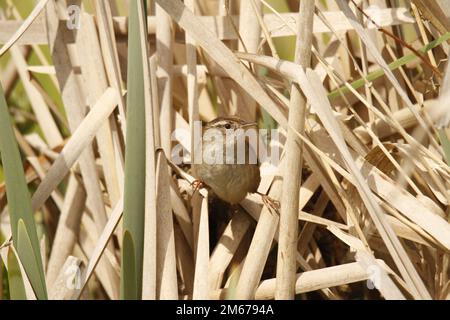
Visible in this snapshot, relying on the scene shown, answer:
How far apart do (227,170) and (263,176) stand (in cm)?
15

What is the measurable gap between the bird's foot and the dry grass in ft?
0.06

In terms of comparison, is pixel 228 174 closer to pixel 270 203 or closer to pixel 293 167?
pixel 270 203

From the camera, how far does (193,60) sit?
2246 mm

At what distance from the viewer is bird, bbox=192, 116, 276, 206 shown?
7.50 ft

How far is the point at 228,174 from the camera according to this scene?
92.2 inches

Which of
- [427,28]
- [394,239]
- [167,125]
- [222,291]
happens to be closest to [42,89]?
[167,125]

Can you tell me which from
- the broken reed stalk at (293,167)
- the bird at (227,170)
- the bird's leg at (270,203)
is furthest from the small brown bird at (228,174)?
the broken reed stalk at (293,167)

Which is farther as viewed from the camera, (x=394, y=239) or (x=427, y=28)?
(x=427, y=28)

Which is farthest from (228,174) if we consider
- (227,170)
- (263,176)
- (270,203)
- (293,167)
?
(293,167)

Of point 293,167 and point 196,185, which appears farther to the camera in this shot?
point 196,185

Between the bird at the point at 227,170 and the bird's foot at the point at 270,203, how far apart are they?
0.12 meters

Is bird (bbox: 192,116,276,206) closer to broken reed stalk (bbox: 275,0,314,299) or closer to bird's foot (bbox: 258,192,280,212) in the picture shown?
bird's foot (bbox: 258,192,280,212)

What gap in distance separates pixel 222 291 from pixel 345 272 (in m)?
0.34
